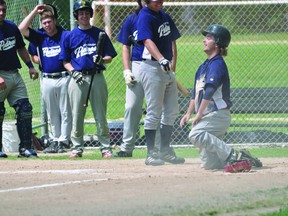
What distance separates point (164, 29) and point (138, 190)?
292 cm

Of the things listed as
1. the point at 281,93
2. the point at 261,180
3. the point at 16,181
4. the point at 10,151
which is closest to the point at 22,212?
the point at 16,181

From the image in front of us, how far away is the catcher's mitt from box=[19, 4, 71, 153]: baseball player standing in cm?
412

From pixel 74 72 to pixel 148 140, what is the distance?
163 cm

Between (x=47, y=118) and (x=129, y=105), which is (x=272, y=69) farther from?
(x=129, y=105)

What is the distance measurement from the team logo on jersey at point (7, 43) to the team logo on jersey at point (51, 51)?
4.17ft

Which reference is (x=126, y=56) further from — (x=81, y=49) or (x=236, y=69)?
(x=236, y=69)

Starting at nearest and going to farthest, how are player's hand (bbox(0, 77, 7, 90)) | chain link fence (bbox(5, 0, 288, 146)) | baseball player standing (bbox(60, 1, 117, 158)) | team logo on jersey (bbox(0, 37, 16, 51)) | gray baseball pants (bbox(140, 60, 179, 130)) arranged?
gray baseball pants (bbox(140, 60, 179, 130))
player's hand (bbox(0, 77, 7, 90))
team logo on jersey (bbox(0, 37, 16, 51))
baseball player standing (bbox(60, 1, 117, 158))
chain link fence (bbox(5, 0, 288, 146))

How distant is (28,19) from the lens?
1211cm

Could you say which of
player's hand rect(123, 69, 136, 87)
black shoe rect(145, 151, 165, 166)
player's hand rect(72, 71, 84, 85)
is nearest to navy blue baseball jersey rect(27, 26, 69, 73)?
player's hand rect(72, 71, 84, 85)

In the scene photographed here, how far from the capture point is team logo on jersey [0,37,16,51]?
1133 centimetres

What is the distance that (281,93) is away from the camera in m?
14.5

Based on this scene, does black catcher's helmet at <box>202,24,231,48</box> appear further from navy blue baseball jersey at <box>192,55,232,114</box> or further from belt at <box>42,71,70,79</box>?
belt at <box>42,71,70,79</box>

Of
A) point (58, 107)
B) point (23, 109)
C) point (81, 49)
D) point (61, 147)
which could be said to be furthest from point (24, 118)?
point (58, 107)

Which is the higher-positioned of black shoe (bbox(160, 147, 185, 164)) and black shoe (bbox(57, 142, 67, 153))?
black shoe (bbox(160, 147, 185, 164))
